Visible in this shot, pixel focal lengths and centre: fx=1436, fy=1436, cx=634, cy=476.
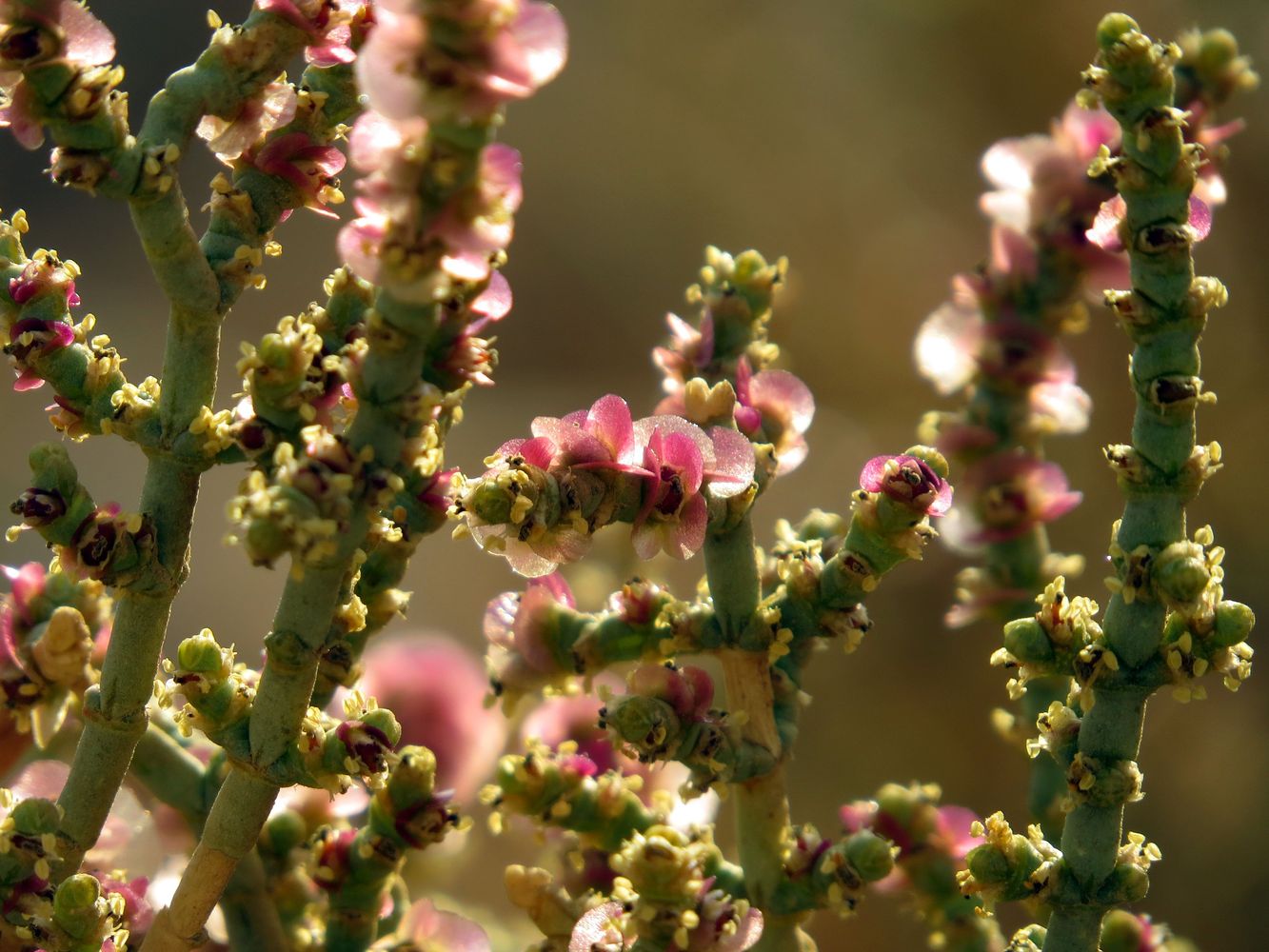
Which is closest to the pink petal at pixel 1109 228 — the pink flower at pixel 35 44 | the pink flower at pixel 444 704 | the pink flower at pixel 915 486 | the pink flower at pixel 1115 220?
the pink flower at pixel 1115 220

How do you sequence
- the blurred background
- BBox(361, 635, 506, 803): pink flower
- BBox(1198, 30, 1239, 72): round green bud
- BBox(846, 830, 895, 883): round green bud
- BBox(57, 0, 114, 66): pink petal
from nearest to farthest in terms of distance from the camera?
BBox(57, 0, 114, 66): pink petal
BBox(846, 830, 895, 883): round green bud
BBox(1198, 30, 1239, 72): round green bud
BBox(361, 635, 506, 803): pink flower
the blurred background

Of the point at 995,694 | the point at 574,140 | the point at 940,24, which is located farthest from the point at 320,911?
the point at 574,140

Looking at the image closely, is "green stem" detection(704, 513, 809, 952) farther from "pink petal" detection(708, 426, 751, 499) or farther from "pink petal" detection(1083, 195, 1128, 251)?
"pink petal" detection(1083, 195, 1128, 251)

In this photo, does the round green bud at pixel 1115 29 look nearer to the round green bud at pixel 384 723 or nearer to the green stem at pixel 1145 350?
the green stem at pixel 1145 350

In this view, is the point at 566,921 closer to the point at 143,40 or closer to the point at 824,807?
the point at 824,807

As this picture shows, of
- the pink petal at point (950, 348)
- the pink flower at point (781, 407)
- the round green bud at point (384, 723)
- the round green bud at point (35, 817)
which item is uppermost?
the pink petal at point (950, 348)

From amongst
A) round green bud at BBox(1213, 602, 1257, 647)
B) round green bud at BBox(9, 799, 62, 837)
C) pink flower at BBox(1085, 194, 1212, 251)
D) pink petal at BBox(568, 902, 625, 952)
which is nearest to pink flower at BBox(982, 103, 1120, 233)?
pink flower at BBox(1085, 194, 1212, 251)
